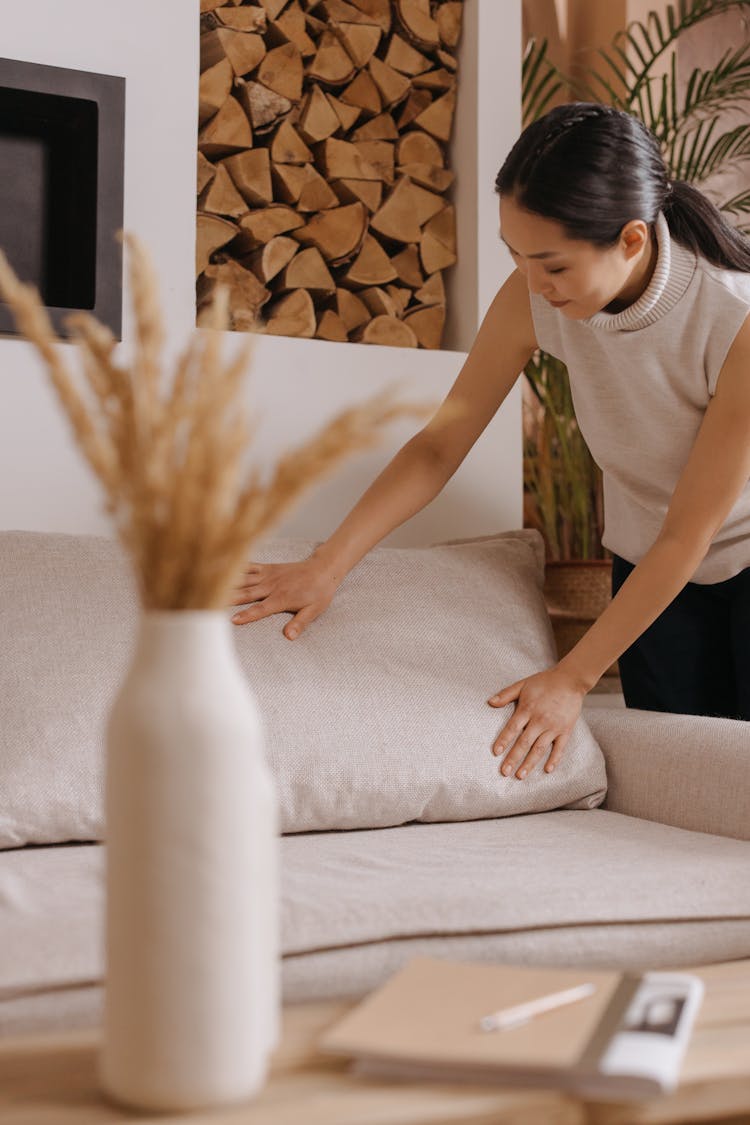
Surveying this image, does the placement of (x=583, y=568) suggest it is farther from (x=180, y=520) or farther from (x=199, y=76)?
(x=180, y=520)

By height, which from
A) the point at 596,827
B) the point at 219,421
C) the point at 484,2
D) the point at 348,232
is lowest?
the point at 596,827

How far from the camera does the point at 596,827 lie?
1.67 m

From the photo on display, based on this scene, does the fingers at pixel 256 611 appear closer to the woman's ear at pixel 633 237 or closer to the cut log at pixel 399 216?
the woman's ear at pixel 633 237

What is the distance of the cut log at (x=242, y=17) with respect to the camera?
7.74ft

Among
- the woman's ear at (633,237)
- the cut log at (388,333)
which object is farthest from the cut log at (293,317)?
the woman's ear at (633,237)

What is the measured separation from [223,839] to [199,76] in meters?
1.86

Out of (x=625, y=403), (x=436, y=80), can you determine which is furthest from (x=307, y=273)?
(x=625, y=403)

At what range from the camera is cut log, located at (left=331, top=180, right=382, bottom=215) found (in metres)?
2.47

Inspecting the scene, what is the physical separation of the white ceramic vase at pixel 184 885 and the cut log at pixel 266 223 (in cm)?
171

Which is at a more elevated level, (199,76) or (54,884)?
(199,76)

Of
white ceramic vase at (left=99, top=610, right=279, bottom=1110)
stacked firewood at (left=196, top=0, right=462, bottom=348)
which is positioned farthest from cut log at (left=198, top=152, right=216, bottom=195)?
white ceramic vase at (left=99, top=610, right=279, bottom=1110)

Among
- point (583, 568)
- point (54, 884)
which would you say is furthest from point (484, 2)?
point (54, 884)

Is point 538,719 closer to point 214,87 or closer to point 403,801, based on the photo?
point 403,801

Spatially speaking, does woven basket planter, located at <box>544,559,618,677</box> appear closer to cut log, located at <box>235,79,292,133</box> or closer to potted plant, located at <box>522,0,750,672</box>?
potted plant, located at <box>522,0,750,672</box>
